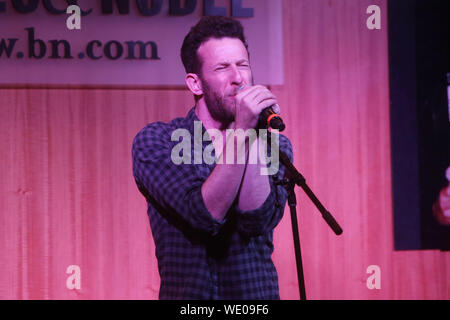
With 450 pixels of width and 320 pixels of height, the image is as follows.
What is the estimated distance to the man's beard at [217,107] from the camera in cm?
149

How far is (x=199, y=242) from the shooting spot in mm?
1407

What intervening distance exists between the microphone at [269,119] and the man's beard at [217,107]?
278mm

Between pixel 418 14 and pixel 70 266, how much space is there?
202cm

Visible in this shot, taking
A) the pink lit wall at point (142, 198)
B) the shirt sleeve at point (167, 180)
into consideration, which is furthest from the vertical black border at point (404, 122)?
the shirt sleeve at point (167, 180)

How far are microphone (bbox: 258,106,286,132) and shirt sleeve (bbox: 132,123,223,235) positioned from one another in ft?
0.81

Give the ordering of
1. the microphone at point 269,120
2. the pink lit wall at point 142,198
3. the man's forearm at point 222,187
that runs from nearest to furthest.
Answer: the microphone at point 269,120 → the man's forearm at point 222,187 → the pink lit wall at point 142,198

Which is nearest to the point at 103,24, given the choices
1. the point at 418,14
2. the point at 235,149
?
the point at 235,149

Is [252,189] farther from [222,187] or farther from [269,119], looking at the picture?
[269,119]

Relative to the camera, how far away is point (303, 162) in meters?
2.29

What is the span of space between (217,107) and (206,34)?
26 centimetres

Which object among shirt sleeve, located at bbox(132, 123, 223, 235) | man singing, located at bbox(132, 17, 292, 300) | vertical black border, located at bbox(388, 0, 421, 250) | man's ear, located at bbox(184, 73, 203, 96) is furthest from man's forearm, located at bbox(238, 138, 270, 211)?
vertical black border, located at bbox(388, 0, 421, 250)

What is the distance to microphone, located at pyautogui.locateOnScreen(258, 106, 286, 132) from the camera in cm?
114

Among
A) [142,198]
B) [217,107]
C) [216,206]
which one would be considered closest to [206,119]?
[217,107]

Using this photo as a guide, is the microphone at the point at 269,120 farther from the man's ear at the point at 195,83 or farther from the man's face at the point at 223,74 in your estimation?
the man's ear at the point at 195,83
